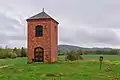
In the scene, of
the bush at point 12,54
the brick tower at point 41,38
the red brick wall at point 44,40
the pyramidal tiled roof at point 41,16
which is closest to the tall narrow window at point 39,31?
the brick tower at point 41,38

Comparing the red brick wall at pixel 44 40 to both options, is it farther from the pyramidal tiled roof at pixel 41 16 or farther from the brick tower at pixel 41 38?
the pyramidal tiled roof at pixel 41 16

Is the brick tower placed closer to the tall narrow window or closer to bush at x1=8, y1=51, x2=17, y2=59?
the tall narrow window

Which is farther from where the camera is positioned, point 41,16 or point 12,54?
point 12,54

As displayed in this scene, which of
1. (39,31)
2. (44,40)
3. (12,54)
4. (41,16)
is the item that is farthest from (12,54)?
(44,40)

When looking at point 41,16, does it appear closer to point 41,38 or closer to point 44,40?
point 41,38

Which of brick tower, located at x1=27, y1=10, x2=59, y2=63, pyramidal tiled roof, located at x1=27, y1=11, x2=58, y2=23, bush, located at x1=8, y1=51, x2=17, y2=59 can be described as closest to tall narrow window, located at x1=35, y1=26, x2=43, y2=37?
brick tower, located at x1=27, y1=10, x2=59, y2=63

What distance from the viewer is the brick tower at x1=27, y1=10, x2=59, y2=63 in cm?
3884

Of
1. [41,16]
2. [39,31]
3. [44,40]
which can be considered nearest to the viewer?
[44,40]

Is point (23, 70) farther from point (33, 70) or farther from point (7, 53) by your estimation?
point (7, 53)

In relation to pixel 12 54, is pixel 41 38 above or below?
above

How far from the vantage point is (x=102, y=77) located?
25141mm

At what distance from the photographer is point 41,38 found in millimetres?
39094

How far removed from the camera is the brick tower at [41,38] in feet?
127

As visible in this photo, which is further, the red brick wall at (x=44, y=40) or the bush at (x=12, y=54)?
the bush at (x=12, y=54)
